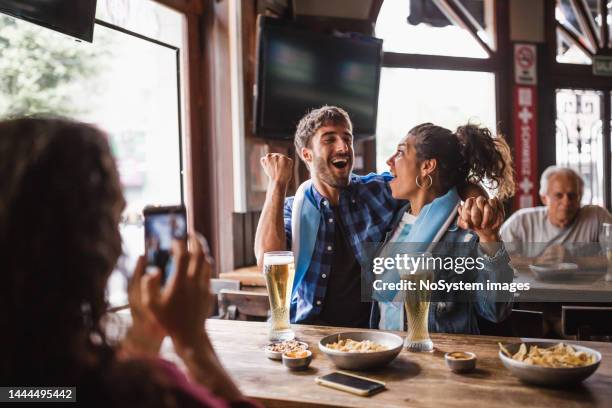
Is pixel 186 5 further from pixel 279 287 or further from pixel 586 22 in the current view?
pixel 586 22

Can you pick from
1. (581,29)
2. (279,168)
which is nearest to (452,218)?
(279,168)

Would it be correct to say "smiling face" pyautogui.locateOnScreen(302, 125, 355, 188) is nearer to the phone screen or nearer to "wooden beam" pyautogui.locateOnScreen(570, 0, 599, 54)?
the phone screen

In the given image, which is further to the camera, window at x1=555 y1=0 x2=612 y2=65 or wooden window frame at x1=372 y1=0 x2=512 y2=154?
window at x1=555 y1=0 x2=612 y2=65

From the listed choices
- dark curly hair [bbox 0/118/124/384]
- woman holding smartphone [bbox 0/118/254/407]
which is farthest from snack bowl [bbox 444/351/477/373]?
dark curly hair [bbox 0/118/124/384]

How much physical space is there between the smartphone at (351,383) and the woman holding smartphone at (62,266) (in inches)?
24.1

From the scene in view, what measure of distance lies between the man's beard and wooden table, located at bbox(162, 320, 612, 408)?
3.00 ft

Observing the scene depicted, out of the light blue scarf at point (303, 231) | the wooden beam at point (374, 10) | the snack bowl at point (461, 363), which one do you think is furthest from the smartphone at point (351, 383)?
the wooden beam at point (374, 10)

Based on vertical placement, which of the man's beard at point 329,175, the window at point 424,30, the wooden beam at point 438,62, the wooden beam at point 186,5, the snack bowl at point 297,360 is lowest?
the snack bowl at point 297,360

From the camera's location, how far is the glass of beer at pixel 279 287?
175 cm

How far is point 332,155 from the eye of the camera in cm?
243

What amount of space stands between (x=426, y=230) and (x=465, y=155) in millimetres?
398

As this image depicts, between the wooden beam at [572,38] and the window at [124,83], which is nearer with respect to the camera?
the window at [124,83]

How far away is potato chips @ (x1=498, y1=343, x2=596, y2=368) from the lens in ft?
4.28

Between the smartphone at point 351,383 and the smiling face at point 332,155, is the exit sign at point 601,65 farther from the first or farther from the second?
the smartphone at point 351,383
